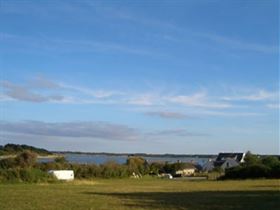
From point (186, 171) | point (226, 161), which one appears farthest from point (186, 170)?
point (226, 161)

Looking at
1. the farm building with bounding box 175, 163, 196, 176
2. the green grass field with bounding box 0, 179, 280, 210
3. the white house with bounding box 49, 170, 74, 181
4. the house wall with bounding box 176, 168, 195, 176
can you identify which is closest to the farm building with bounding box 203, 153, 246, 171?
the farm building with bounding box 175, 163, 196, 176

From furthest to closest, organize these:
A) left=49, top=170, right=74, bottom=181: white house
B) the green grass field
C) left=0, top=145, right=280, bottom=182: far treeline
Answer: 1. left=49, top=170, right=74, bottom=181: white house
2. left=0, top=145, right=280, bottom=182: far treeline
3. the green grass field

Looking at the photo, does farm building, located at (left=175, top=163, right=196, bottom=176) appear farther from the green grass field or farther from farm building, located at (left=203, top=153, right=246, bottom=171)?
the green grass field

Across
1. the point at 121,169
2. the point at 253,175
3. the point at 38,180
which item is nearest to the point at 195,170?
the point at 121,169

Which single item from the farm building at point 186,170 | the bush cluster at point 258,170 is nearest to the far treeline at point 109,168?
the bush cluster at point 258,170

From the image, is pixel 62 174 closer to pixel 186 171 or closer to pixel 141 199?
pixel 186 171

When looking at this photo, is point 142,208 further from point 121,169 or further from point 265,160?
point 121,169

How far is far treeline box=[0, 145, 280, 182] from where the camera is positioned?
69062 millimetres

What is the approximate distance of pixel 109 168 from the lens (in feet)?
315

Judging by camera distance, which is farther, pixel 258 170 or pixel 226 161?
pixel 226 161

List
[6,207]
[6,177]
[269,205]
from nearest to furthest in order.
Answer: [6,207] → [269,205] → [6,177]

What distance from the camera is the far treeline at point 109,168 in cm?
6906

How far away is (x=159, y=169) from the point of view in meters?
122

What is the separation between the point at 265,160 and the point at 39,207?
211 ft
